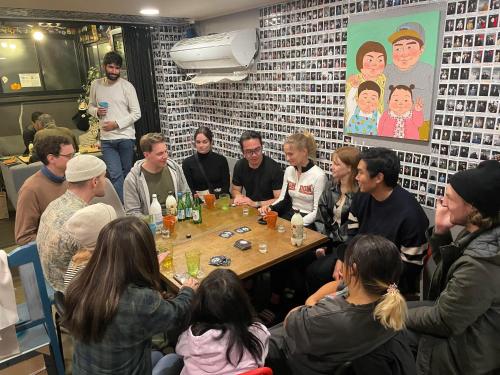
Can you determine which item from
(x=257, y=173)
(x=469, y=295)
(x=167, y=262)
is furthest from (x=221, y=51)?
(x=469, y=295)

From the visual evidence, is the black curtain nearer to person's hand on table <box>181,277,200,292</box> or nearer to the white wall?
the white wall

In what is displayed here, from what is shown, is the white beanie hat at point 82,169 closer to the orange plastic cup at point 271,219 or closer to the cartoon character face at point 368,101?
the orange plastic cup at point 271,219

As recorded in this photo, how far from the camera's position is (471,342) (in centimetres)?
145

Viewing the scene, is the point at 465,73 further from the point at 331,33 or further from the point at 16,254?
the point at 16,254

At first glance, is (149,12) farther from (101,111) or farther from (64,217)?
(64,217)

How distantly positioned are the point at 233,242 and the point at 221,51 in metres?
2.04

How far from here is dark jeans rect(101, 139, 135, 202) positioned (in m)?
3.96

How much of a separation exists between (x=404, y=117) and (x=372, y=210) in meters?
0.73

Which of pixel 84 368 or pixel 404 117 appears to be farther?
pixel 404 117

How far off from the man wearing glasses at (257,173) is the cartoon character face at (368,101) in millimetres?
860

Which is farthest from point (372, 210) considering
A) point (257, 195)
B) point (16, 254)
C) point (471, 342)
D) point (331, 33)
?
point (16, 254)

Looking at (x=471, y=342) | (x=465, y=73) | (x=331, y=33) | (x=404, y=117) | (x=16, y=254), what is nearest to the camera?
(x=471, y=342)

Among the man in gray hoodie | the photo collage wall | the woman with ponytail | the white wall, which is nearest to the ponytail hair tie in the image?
the woman with ponytail

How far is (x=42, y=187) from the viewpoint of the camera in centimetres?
232
